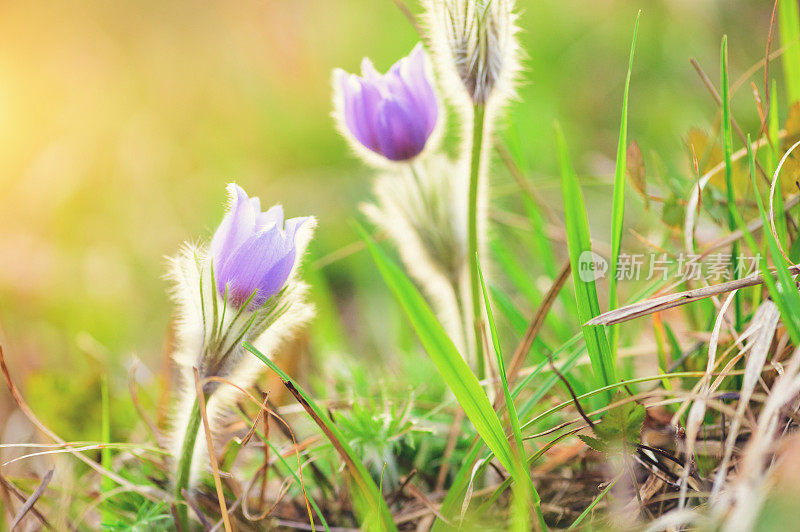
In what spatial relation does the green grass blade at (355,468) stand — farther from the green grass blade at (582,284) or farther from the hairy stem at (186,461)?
the green grass blade at (582,284)

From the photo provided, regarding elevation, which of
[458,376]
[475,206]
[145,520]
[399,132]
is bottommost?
[145,520]

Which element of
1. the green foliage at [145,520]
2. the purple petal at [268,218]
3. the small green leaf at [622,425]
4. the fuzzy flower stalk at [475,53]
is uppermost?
the fuzzy flower stalk at [475,53]

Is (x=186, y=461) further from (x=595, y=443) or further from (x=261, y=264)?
(x=595, y=443)

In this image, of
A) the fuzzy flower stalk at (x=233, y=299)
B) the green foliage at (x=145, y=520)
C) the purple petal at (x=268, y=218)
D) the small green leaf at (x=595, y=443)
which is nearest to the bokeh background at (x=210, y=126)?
the green foliage at (x=145, y=520)

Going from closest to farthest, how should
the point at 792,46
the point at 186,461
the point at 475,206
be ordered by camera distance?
the point at 186,461, the point at 475,206, the point at 792,46

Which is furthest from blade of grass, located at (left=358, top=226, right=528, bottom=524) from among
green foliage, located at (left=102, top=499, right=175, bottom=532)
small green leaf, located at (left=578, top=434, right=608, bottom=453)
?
green foliage, located at (left=102, top=499, right=175, bottom=532)

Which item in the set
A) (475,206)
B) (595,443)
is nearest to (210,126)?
(475,206)
